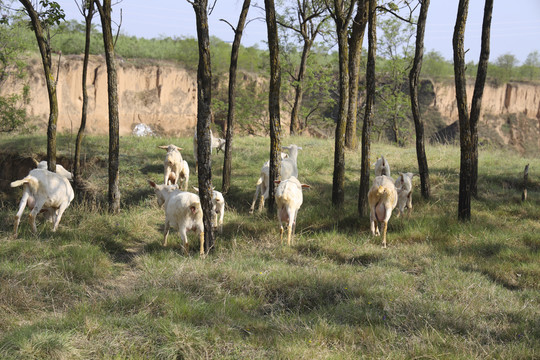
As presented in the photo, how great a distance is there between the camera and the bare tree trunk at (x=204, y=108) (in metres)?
7.74

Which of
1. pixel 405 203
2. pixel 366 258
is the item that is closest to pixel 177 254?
pixel 366 258

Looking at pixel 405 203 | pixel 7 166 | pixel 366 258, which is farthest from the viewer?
pixel 7 166

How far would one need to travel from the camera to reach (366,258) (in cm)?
816

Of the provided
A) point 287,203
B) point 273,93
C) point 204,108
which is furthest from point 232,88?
point 204,108

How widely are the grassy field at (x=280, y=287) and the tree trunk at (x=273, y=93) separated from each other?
1195 mm

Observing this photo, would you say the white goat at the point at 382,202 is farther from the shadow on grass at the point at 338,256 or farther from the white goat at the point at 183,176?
the white goat at the point at 183,176

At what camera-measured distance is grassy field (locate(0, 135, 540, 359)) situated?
479 centimetres

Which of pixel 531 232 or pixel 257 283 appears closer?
pixel 257 283

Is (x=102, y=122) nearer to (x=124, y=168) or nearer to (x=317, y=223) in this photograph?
(x=124, y=168)

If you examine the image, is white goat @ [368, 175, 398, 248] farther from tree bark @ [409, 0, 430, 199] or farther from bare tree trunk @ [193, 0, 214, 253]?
bare tree trunk @ [193, 0, 214, 253]

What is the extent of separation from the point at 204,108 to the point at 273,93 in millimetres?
2935

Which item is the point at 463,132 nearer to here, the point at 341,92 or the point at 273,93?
the point at 341,92

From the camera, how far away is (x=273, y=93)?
10422mm

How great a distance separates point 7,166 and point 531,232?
1666 centimetres
